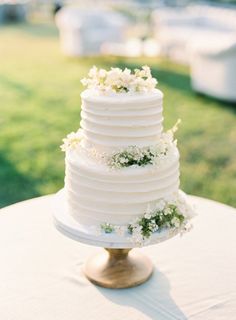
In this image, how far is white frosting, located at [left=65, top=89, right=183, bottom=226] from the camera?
2947 millimetres

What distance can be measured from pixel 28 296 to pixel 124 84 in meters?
1.36

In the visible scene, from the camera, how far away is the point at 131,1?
25.5 metres

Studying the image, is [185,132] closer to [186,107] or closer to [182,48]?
[186,107]

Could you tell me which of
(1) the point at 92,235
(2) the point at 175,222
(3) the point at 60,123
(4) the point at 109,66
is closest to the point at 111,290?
(1) the point at 92,235

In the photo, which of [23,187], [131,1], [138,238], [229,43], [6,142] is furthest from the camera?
[131,1]

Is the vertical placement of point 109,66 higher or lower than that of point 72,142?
lower

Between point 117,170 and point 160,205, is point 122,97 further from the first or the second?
point 160,205

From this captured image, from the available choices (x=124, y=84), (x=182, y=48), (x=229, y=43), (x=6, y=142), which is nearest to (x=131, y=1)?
(x=182, y=48)

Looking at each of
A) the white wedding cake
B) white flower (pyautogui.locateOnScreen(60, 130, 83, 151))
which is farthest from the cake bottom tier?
white flower (pyautogui.locateOnScreen(60, 130, 83, 151))

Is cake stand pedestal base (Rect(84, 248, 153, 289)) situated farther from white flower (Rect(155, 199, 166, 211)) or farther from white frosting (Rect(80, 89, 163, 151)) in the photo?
white frosting (Rect(80, 89, 163, 151))

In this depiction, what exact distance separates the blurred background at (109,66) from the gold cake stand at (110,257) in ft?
8.17

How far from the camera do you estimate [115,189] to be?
9.86 ft

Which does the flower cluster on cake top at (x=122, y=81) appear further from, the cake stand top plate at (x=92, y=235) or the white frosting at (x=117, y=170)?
the cake stand top plate at (x=92, y=235)

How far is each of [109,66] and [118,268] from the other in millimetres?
8896
